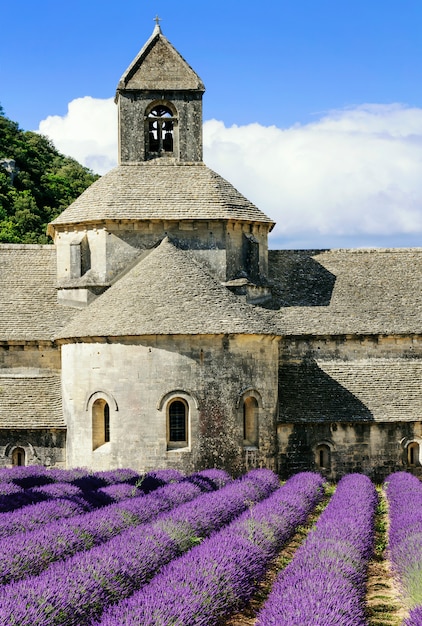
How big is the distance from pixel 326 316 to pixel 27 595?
836 inches

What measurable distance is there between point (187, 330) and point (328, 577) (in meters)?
14.3

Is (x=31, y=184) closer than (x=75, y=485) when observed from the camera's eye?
No

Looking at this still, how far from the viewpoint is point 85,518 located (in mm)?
16234

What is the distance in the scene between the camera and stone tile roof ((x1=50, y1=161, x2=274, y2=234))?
29.4m

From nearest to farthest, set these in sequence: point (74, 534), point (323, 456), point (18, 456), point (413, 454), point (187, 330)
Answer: point (74, 534) < point (187, 330) < point (18, 456) < point (323, 456) < point (413, 454)

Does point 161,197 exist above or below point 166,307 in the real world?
above

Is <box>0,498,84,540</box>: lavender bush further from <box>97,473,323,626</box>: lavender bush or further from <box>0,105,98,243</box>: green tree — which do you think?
<box>0,105,98,243</box>: green tree

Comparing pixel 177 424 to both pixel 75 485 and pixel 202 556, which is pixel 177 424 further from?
pixel 202 556

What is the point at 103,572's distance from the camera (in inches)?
466

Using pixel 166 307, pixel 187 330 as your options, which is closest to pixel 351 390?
pixel 187 330

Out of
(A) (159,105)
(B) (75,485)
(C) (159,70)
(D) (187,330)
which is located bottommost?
(B) (75,485)

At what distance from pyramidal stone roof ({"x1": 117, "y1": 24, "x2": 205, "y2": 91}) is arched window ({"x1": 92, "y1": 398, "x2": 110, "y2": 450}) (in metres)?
11.5

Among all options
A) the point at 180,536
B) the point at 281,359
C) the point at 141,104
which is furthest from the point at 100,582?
the point at 141,104

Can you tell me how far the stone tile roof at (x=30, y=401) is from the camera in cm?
2752
